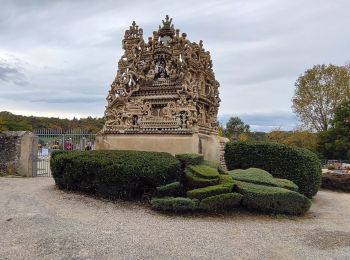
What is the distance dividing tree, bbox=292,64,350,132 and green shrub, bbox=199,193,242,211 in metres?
31.0

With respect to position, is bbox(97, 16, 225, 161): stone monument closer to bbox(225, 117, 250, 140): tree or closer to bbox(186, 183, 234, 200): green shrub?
bbox(186, 183, 234, 200): green shrub

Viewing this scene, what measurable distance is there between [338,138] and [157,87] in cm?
2437

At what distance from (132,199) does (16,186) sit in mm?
4441

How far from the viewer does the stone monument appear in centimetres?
1450

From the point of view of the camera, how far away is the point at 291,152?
11.7 meters

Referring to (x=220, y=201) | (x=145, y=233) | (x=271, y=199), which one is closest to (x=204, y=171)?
(x=220, y=201)

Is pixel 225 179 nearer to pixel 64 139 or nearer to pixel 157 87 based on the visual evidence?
pixel 157 87

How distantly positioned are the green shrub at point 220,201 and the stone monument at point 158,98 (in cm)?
540

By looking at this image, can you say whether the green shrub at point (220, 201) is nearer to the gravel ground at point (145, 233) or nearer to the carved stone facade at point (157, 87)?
the gravel ground at point (145, 233)

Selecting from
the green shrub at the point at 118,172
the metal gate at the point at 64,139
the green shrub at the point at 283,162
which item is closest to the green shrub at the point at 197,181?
the green shrub at the point at 118,172

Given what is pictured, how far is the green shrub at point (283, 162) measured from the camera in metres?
11.4

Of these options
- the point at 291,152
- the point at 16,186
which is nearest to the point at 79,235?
the point at 16,186

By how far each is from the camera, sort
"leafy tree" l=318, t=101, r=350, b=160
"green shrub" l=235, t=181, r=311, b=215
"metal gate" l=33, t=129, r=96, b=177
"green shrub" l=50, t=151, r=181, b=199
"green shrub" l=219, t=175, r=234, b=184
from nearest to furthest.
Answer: "green shrub" l=235, t=181, r=311, b=215
"green shrub" l=50, t=151, r=181, b=199
"green shrub" l=219, t=175, r=234, b=184
"metal gate" l=33, t=129, r=96, b=177
"leafy tree" l=318, t=101, r=350, b=160

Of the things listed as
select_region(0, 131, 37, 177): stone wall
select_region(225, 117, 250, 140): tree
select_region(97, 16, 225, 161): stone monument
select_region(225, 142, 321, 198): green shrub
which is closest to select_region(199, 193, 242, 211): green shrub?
select_region(225, 142, 321, 198): green shrub
